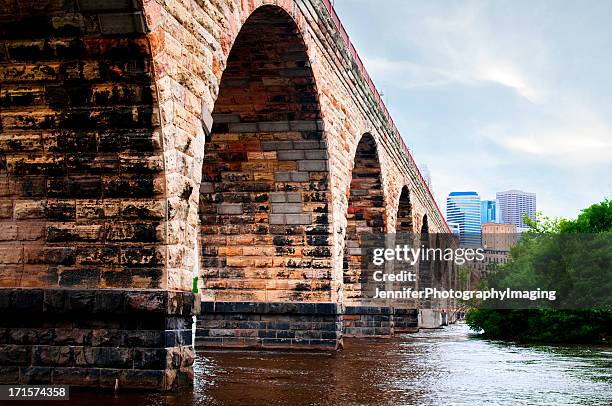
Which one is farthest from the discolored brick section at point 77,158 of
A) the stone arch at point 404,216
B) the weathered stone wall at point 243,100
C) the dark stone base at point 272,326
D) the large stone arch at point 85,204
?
the stone arch at point 404,216

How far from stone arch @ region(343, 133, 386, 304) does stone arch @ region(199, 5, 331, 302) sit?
5.68 metres

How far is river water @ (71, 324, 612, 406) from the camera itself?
27.3ft

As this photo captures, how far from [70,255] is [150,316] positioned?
44.2 inches

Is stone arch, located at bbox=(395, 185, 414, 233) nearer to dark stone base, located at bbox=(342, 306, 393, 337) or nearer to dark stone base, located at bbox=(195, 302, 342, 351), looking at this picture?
dark stone base, located at bbox=(342, 306, 393, 337)

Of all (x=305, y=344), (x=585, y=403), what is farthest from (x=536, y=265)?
(x=585, y=403)

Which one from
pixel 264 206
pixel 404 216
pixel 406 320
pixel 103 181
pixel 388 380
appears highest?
pixel 404 216

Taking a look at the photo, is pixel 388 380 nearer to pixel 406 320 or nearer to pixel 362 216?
pixel 362 216

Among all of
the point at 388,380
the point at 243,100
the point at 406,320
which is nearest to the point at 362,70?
the point at 243,100

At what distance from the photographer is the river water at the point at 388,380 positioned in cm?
832

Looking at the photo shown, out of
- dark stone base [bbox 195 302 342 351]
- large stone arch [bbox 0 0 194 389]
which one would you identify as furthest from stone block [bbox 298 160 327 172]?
large stone arch [bbox 0 0 194 389]

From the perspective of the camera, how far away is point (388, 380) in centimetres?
1066

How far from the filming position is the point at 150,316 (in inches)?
318

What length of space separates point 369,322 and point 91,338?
17559 millimetres

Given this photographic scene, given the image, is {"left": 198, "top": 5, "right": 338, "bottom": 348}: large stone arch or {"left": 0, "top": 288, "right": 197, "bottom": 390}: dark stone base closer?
{"left": 0, "top": 288, "right": 197, "bottom": 390}: dark stone base
